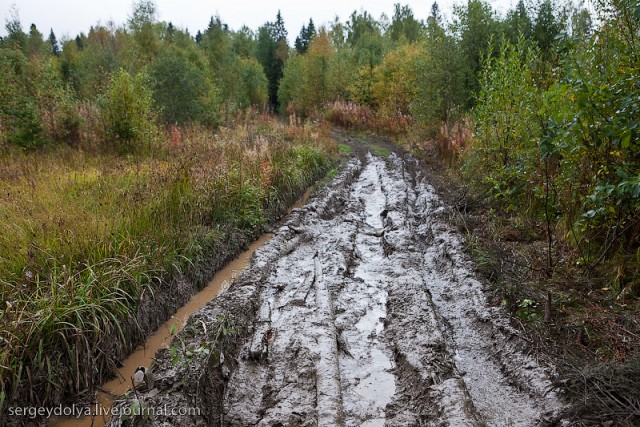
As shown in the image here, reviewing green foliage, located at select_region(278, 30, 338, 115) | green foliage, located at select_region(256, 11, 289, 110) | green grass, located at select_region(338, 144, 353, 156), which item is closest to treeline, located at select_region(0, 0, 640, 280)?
green grass, located at select_region(338, 144, 353, 156)

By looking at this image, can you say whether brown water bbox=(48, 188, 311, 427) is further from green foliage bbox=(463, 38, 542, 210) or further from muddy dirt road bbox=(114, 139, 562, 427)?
green foliage bbox=(463, 38, 542, 210)

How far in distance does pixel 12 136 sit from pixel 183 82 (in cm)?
668

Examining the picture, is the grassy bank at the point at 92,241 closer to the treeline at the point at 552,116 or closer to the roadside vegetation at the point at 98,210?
the roadside vegetation at the point at 98,210

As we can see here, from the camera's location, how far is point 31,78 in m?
9.99

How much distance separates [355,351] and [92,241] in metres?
2.95

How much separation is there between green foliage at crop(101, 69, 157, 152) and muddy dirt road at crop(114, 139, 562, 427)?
5.73m

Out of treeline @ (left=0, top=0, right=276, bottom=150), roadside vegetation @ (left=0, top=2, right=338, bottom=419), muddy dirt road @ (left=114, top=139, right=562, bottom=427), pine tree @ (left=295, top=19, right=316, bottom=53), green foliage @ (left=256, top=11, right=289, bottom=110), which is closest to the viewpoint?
muddy dirt road @ (left=114, top=139, right=562, bottom=427)

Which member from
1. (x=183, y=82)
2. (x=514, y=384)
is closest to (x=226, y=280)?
(x=514, y=384)

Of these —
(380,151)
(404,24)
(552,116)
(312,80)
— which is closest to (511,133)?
(552,116)

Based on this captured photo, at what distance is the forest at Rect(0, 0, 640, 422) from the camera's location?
3.45 meters

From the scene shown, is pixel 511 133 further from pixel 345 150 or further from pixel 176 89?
pixel 176 89

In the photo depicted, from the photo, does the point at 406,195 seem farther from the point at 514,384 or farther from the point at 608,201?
the point at 514,384

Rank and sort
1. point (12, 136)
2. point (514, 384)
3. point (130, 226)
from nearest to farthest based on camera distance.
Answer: point (514, 384) → point (130, 226) → point (12, 136)

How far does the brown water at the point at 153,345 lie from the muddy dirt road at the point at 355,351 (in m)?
0.40
